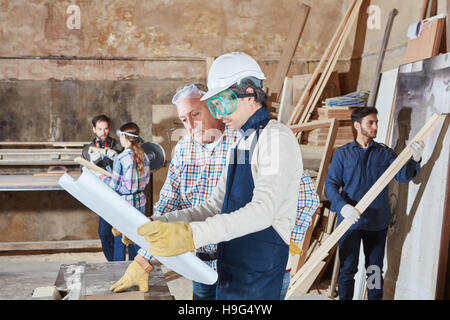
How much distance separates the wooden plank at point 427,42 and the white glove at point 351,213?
1.40m

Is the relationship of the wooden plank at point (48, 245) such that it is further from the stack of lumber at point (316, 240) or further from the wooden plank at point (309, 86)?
the wooden plank at point (309, 86)

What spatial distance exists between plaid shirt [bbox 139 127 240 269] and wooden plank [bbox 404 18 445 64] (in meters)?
2.00

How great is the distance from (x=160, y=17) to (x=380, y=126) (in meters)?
3.21

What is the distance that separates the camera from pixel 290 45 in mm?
5469

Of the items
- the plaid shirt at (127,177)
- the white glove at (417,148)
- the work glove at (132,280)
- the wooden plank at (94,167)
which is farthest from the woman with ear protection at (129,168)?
the white glove at (417,148)

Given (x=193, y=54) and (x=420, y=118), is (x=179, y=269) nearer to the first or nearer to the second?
(x=420, y=118)

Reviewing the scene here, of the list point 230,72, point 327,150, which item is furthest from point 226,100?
point 327,150

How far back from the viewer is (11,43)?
540 cm

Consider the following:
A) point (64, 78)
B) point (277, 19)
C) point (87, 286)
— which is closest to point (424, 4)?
point (277, 19)

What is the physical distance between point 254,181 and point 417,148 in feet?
6.79

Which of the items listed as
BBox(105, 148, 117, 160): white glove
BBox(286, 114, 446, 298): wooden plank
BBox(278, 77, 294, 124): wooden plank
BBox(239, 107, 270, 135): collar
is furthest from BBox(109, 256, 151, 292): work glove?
BBox(278, 77, 294, 124): wooden plank

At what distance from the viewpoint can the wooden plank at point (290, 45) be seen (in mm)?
5410

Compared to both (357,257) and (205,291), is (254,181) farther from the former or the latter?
(357,257)

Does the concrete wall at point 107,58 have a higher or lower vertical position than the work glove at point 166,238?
higher
